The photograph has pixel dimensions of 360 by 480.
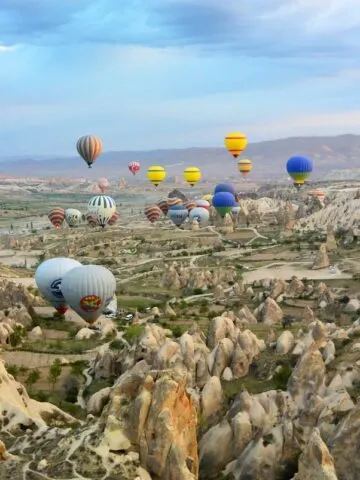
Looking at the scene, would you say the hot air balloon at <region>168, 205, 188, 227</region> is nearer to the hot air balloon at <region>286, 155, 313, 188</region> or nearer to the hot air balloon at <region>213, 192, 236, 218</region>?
the hot air balloon at <region>213, 192, 236, 218</region>

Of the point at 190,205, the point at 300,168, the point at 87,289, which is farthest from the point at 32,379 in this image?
the point at 190,205

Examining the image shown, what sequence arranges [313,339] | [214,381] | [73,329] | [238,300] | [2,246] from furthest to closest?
[2,246]
[238,300]
[73,329]
[313,339]
[214,381]

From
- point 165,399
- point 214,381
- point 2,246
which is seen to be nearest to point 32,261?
point 2,246

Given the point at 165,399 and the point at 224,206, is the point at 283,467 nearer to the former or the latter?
the point at 165,399

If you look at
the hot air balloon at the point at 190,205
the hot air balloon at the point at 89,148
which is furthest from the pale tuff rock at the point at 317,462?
the hot air balloon at the point at 190,205

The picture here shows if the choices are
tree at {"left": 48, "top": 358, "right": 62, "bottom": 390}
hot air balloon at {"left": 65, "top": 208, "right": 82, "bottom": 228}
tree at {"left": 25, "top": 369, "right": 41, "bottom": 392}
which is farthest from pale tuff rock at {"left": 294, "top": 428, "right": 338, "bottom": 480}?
hot air balloon at {"left": 65, "top": 208, "right": 82, "bottom": 228}

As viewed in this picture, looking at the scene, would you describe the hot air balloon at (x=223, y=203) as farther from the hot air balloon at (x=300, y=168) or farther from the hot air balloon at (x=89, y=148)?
the hot air balloon at (x=89, y=148)
